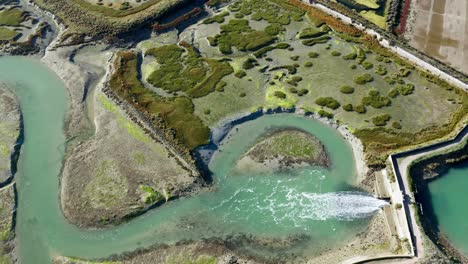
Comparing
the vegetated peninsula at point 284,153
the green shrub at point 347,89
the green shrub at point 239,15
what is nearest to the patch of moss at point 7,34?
the green shrub at point 239,15

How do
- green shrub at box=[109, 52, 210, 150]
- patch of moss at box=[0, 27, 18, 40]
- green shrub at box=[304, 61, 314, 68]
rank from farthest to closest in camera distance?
patch of moss at box=[0, 27, 18, 40], green shrub at box=[304, 61, 314, 68], green shrub at box=[109, 52, 210, 150]

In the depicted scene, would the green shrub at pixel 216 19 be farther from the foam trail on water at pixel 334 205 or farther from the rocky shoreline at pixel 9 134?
the foam trail on water at pixel 334 205

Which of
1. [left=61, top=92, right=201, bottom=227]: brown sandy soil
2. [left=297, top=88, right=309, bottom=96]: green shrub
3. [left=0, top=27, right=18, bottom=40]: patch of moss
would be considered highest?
[left=0, top=27, right=18, bottom=40]: patch of moss

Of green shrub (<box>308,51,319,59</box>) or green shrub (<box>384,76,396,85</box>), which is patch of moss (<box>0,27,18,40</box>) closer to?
green shrub (<box>308,51,319,59</box>)

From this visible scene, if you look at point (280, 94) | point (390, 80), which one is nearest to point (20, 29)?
A: point (280, 94)

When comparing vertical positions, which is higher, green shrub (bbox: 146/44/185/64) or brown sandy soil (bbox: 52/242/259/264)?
green shrub (bbox: 146/44/185/64)

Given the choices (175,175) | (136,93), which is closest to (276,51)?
(136,93)

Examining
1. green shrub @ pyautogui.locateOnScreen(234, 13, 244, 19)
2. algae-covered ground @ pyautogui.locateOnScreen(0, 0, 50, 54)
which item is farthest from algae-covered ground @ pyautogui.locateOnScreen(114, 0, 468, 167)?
algae-covered ground @ pyautogui.locateOnScreen(0, 0, 50, 54)

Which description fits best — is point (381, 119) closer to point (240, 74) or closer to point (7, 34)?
point (240, 74)
